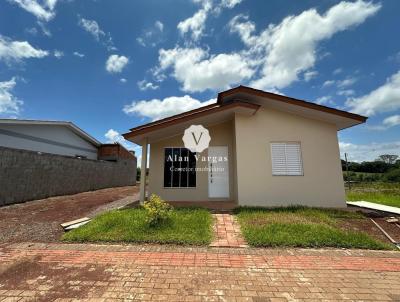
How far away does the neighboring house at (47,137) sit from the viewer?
11797 mm

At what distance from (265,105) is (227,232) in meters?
5.50

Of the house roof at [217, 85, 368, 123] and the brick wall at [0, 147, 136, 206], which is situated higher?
the house roof at [217, 85, 368, 123]

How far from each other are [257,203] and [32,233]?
706 cm

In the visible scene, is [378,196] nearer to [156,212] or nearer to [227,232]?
[227,232]

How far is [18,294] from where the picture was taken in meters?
3.00

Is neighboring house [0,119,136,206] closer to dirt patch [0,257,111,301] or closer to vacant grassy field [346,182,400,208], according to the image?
dirt patch [0,257,111,301]

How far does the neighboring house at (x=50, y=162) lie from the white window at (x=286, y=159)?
11.0 m

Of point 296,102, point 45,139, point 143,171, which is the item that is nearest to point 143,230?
point 143,171

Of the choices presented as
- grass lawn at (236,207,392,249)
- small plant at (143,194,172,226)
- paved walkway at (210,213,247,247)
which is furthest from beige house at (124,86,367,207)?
small plant at (143,194,172,226)

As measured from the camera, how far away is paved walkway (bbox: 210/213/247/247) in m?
4.91

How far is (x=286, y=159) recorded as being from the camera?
339 inches

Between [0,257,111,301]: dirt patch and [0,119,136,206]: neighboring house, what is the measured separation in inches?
283

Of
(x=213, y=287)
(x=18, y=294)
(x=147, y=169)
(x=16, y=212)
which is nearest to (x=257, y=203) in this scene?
(x=147, y=169)

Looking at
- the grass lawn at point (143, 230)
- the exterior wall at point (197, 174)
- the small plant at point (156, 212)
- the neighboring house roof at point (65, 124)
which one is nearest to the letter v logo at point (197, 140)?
the exterior wall at point (197, 174)
